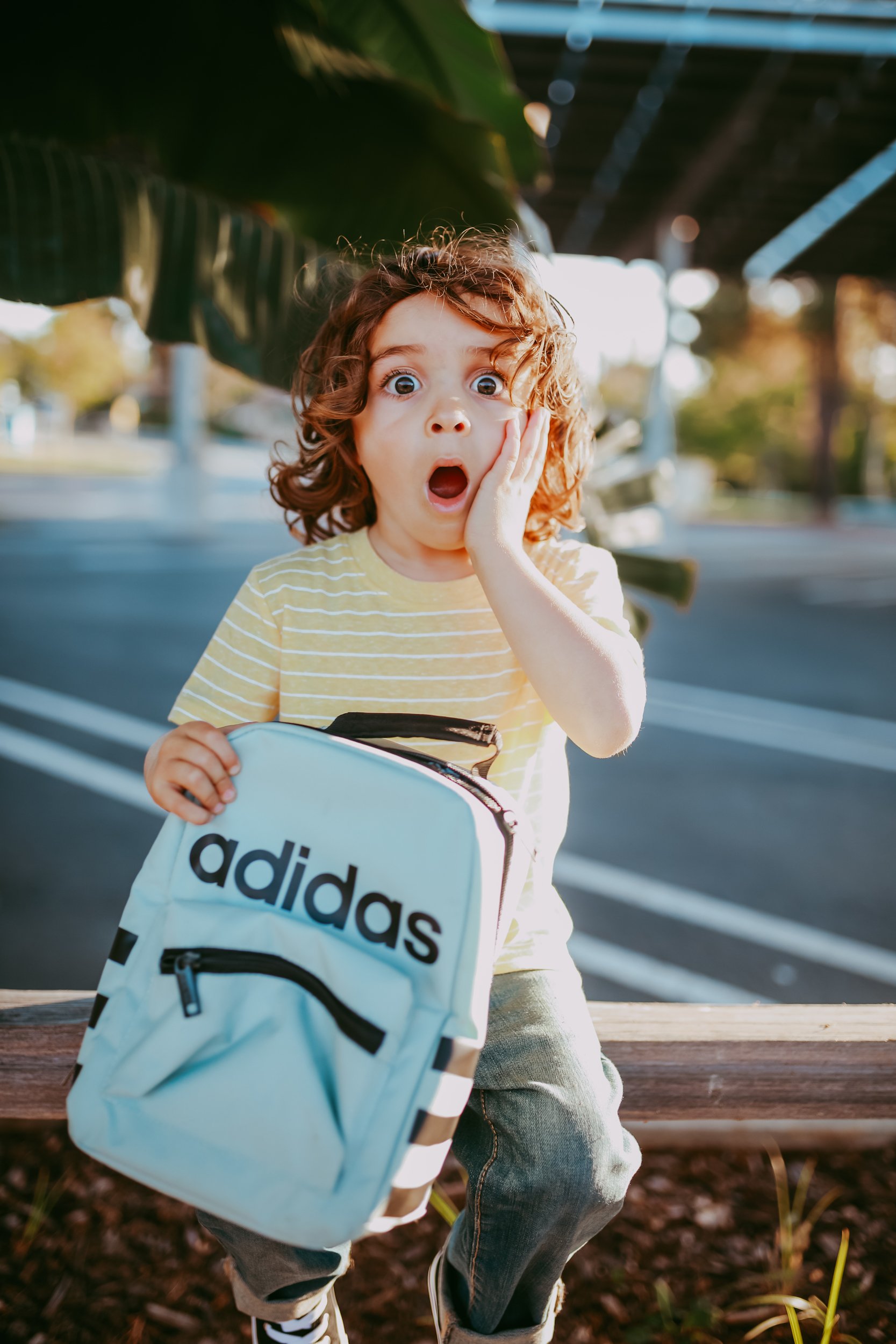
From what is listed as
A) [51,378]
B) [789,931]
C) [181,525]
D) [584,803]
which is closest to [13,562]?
[181,525]

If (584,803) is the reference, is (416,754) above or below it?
above

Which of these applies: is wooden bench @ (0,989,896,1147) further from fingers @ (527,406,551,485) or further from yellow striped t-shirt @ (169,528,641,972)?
fingers @ (527,406,551,485)

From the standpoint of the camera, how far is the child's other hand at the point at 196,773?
48.9 inches

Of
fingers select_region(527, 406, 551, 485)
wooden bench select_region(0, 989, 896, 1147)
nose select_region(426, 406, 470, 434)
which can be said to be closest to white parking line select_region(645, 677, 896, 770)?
wooden bench select_region(0, 989, 896, 1147)

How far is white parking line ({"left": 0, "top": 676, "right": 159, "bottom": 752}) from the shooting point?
5.46 meters

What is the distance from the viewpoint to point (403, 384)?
4.78ft

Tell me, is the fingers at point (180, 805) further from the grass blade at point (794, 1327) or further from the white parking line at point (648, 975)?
the white parking line at point (648, 975)

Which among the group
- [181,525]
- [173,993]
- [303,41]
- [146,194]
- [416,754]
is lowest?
[181,525]

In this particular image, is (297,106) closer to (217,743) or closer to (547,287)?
(547,287)

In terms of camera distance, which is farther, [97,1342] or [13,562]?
[13,562]

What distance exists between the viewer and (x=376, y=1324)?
1.79 m

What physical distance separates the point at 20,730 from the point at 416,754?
15.7 feet

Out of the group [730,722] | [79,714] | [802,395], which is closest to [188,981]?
[79,714]

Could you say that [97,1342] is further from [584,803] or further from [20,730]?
[20,730]
